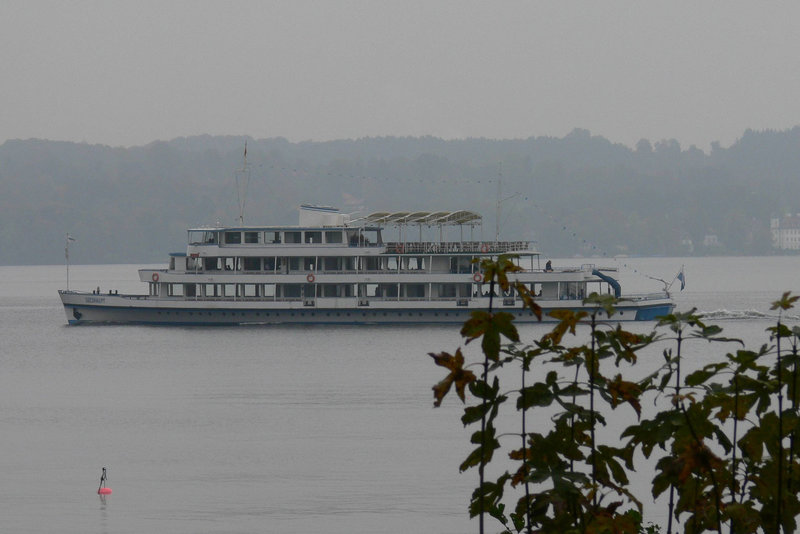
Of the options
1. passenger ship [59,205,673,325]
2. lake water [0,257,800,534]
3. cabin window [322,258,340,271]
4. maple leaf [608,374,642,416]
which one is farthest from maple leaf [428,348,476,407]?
cabin window [322,258,340,271]

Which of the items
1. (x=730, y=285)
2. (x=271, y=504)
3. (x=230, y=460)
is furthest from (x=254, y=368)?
(x=730, y=285)

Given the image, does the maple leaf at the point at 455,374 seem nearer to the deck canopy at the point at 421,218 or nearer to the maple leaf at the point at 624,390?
the maple leaf at the point at 624,390

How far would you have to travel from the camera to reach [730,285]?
161 metres

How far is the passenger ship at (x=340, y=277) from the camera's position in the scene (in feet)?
249

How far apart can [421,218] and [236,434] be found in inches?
1593

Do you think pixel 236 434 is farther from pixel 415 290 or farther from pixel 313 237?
pixel 415 290

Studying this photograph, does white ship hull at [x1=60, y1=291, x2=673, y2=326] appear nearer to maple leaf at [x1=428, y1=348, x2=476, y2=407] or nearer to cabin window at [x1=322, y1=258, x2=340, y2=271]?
cabin window at [x1=322, y1=258, x2=340, y2=271]

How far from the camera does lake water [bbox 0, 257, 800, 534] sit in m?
27.1

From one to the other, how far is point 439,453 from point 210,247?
4378cm

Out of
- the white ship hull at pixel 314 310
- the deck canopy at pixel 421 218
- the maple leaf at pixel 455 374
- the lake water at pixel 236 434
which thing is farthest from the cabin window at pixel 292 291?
the maple leaf at pixel 455 374

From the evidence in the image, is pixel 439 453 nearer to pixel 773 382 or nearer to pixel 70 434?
pixel 70 434

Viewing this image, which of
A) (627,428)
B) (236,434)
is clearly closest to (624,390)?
(627,428)

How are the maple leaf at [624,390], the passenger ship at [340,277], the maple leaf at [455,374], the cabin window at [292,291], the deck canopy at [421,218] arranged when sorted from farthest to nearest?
the cabin window at [292,291]
the deck canopy at [421,218]
the passenger ship at [340,277]
the maple leaf at [624,390]
the maple leaf at [455,374]

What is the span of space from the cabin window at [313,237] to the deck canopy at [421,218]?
2.09m
